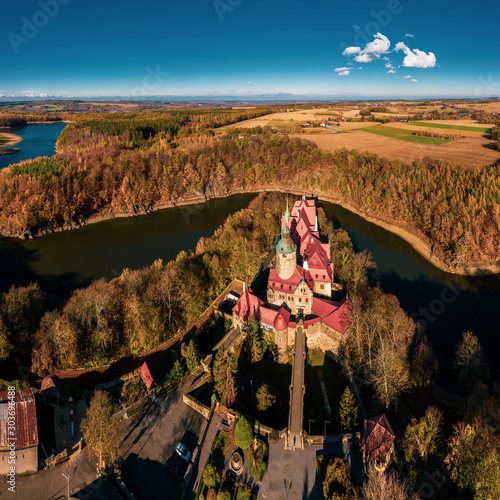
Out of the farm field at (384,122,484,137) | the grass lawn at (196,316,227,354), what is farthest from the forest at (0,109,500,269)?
the grass lawn at (196,316,227,354)

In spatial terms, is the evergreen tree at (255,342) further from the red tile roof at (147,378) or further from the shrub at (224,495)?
the shrub at (224,495)

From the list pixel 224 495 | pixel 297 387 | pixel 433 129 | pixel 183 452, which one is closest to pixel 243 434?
pixel 224 495

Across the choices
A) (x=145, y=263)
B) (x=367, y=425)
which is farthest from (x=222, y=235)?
(x=367, y=425)

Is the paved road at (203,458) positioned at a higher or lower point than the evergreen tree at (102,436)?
lower

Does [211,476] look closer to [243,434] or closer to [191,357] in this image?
[243,434]

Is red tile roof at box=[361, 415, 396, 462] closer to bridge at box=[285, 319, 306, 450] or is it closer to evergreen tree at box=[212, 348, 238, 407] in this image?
bridge at box=[285, 319, 306, 450]

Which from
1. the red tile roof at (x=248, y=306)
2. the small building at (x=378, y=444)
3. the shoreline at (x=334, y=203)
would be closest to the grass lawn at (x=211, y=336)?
the red tile roof at (x=248, y=306)
